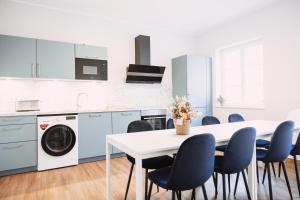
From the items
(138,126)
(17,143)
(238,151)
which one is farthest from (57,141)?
(238,151)

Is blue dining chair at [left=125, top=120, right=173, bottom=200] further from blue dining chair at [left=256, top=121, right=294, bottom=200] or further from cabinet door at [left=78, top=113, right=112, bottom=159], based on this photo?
cabinet door at [left=78, top=113, right=112, bottom=159]

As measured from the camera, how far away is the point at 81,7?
12.2ft

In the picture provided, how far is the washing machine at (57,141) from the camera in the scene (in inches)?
122

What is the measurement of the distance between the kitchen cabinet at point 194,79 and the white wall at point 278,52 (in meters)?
0.94

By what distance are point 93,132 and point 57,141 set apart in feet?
1.92

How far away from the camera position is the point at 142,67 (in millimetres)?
4309

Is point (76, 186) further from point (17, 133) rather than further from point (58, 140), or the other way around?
point (17, 133)

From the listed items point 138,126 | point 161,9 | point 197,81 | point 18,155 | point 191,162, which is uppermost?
point 161,9

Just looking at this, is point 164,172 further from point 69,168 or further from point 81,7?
point 81,7

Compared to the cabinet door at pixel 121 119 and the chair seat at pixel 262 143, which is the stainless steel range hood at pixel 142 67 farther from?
the chair seat at pixel 262 143

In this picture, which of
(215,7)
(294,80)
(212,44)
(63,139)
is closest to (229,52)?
(212,44)

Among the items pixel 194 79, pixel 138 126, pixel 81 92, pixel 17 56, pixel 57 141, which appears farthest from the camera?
pixel 194 79

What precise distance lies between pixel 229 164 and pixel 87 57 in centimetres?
302

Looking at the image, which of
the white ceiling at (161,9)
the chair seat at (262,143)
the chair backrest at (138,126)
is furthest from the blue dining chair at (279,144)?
the white ceiling at (161,9)
